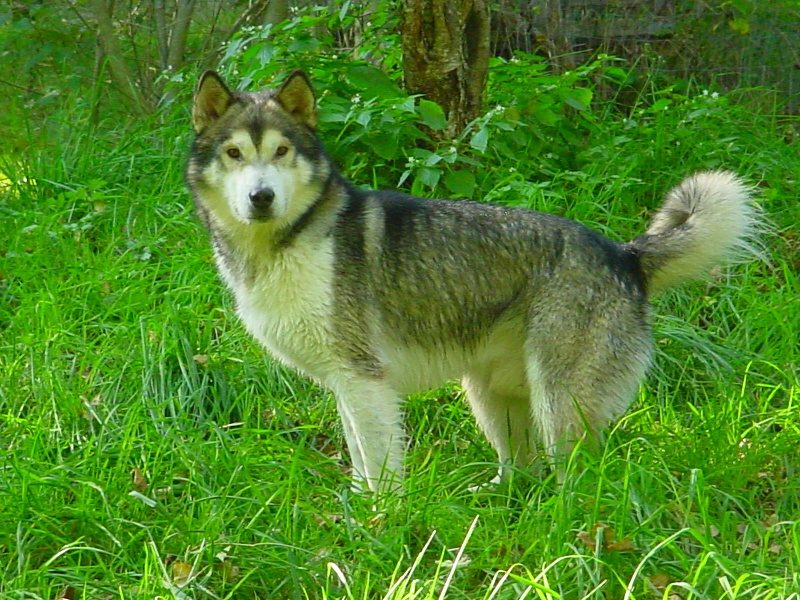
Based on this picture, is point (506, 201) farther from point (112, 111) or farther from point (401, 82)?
point (112, 111)

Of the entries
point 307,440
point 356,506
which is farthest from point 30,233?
point 356,506

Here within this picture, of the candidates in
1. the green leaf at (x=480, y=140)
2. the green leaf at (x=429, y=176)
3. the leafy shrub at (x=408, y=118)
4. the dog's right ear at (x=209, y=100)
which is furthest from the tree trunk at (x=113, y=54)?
the dog's right ear at (x=209, y=100)

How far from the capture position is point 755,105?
6.83m

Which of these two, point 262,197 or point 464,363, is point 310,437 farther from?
point 262,197

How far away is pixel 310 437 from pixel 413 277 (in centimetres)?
94

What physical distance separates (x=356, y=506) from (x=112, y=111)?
448 centimetres

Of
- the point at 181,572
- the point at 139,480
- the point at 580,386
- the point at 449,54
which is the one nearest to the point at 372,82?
the point at 449,54

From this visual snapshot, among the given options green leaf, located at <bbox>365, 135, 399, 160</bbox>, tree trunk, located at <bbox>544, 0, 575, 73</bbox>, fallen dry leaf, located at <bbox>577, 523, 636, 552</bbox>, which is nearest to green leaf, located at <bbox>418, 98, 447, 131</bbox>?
green leaf, located at <bbox>365, 135, 399, 160</bbox>

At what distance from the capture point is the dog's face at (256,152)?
12.7 feet

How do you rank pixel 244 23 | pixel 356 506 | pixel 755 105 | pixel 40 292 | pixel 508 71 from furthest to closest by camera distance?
pixel 244 23, pixel 755 105, pixel 508 71, pixel 40 292, pixel 356 506

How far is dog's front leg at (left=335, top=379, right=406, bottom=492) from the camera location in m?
3.95

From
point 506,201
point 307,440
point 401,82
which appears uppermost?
point 401,82

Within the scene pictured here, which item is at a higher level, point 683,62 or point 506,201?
point 683,62

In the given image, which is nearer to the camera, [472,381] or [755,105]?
[472,381]
